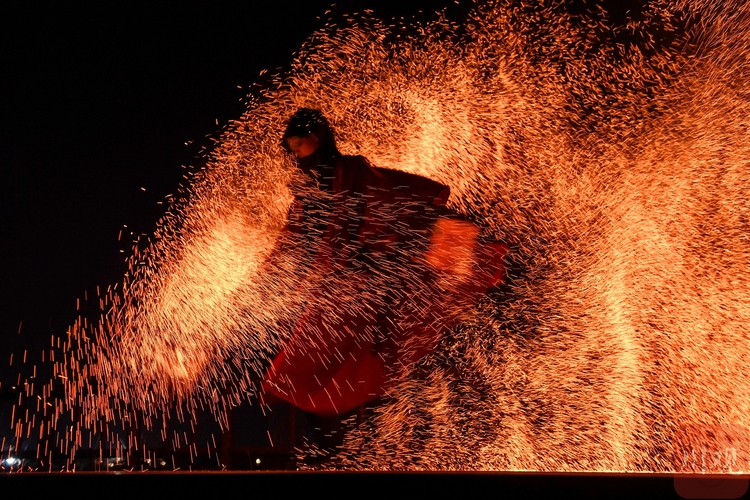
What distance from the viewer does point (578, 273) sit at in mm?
4582

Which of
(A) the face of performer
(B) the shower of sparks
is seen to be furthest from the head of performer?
(B) the shower of sparks

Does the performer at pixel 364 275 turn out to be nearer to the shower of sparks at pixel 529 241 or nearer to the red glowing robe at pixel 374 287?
the red glowing robe at pixel 374 287

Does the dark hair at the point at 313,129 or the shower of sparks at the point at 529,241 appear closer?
the dark hair at the point at 313,129

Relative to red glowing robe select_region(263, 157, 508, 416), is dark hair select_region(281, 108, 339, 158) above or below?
above

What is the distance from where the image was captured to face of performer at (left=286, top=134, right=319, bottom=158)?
3.57 meters

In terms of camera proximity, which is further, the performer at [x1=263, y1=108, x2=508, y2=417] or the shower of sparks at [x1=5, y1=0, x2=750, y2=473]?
the shower of sparks at [x1=5, y1=0, x2=750, y2=473]

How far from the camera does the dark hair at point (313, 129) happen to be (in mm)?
3572

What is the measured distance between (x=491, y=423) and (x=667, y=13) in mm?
2769

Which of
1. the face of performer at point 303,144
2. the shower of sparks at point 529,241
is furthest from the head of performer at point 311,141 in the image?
the shower of sparks at point 529,241

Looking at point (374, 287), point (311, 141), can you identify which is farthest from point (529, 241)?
point (311, 141)

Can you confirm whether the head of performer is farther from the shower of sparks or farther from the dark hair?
the shower of sparks

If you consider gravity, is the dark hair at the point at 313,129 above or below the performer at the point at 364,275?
above

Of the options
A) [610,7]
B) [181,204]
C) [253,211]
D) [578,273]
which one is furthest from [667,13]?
[181,204]

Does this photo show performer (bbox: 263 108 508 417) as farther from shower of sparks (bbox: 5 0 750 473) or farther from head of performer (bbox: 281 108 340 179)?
shower of sparks (bbox: 5 0 750 473)
